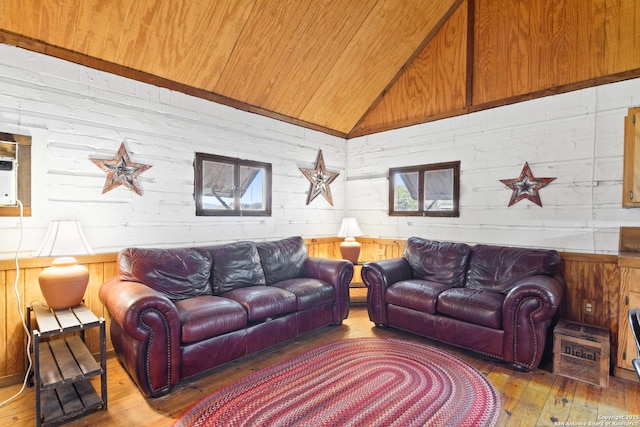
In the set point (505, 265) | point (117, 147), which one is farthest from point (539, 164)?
point (117, 147)

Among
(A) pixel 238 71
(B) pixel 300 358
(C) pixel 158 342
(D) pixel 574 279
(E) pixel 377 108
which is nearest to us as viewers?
(C) pixel 158 342

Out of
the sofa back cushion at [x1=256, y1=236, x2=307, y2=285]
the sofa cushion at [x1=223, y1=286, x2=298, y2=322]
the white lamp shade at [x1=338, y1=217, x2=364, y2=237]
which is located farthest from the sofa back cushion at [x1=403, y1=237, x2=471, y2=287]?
the sofa cushion at [x1=223, y1=286, x2=298, y2=322]

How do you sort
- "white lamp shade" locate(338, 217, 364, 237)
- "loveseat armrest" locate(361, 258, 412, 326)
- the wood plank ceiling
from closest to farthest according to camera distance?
the wood plank ceiling < "loveseat armrest" locate(361, 258, 412, 326) < "white lamp shade" locate(338, 217, 364, 237)

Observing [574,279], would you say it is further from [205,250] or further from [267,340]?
[205,250]

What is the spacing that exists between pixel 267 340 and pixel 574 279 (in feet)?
9.73

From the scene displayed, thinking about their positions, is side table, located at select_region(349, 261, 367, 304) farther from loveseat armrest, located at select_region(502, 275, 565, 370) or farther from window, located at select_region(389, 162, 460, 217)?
loveseat armrest, located at select_region(502, 275, 565, 370)

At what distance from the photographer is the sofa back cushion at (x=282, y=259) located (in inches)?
140

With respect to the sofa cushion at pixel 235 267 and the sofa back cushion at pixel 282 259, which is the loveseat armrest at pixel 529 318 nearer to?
the sofa back cushion at pixel 282 259

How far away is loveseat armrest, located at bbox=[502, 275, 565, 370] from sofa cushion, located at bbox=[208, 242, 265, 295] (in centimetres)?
227

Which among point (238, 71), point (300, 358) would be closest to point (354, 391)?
point (300, 358)

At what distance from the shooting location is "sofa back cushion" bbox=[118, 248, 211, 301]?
2.74 m

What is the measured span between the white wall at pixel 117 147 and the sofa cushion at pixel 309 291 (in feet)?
3.04

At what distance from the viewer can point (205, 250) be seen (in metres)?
3.21

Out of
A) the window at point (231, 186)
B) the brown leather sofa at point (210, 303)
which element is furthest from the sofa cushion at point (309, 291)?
the window at point (231, 186)
